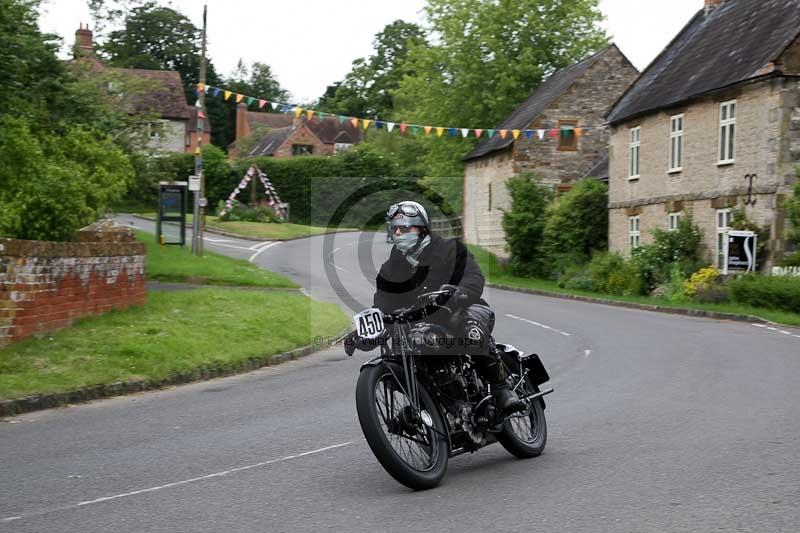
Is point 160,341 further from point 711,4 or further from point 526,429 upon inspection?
point 711,4

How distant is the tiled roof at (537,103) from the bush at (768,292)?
2408cm

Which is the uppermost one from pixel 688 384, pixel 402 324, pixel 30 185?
pixel 30 185

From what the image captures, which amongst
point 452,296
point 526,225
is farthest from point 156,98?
point 452,296

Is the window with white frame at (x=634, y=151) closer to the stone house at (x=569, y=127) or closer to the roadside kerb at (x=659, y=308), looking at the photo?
the roadside kerb at (x=659, y=308)

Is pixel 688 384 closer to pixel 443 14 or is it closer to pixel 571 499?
pixel 571 499

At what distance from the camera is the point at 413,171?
75750 millimetres

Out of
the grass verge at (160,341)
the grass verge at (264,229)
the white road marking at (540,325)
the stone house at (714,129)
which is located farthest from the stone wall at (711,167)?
the grass verge at (264,229)

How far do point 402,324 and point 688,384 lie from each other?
6.04 metres

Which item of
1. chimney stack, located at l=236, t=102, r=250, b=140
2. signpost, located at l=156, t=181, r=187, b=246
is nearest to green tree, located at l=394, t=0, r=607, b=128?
signpost, located at l=156, t=181, r=187, b=246

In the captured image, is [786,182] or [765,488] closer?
[765,488]

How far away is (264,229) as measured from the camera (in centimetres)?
5219

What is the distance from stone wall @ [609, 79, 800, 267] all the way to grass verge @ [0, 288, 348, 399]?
546 inches

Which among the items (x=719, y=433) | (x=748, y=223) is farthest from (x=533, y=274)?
(x=719, y=433)

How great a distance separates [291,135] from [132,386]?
3460 inches
